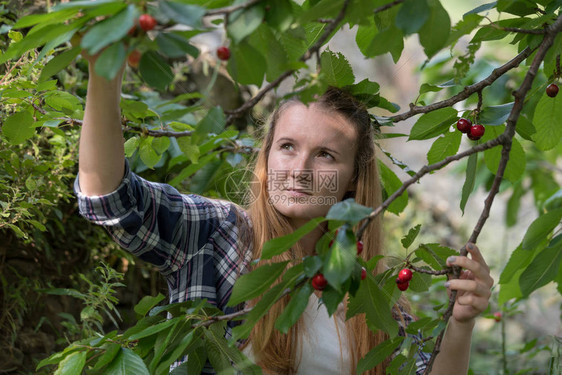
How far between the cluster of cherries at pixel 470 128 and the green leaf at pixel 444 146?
0.08 meters

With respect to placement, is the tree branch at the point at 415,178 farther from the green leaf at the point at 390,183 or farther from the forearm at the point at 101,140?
the green leaf at the point at 390,183

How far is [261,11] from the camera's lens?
2.55ft

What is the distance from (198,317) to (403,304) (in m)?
0.74

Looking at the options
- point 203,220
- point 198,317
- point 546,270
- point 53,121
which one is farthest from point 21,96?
point 546,270

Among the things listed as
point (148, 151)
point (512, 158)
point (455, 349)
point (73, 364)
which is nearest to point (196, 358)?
point (73, 364)

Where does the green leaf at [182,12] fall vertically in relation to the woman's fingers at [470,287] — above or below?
above

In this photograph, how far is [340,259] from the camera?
817mm

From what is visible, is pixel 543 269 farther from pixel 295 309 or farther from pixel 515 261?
pixel 295 309

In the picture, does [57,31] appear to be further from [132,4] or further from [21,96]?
[21,96]

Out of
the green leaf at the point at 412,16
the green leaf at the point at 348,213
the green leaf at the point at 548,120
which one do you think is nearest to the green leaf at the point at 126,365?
the green leaf at the point at 348,213

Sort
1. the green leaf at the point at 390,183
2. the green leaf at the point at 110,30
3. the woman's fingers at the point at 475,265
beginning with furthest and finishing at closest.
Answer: the green leaf at the point at 390,183 < the woman's fingers at the point at 475,265 < the green leaf at the point at 110,30

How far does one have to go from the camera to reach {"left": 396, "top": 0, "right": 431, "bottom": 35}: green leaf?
2.56 feet

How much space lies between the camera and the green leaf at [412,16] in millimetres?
781

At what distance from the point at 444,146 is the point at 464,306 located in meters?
0.36
